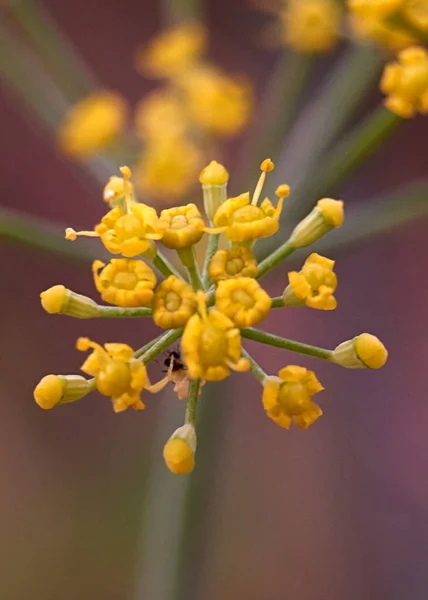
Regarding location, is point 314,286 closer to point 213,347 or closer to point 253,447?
point 213,347

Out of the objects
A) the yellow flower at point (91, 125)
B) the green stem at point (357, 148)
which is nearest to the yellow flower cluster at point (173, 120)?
the yellow flower at point (91, 125)

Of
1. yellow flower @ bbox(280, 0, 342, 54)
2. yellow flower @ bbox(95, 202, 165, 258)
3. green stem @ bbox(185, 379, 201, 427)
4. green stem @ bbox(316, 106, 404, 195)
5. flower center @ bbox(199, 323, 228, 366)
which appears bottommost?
green stem @ bbox(185, 379, 201, 427)

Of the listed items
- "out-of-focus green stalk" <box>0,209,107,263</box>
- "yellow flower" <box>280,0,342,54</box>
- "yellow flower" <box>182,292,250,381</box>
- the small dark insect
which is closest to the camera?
"yellow flower" <box>182,292,250,381</box>

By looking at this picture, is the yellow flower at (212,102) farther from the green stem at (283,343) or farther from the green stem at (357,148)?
the green stem at (283,343)

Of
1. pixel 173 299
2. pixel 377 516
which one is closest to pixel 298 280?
pixel 173 299

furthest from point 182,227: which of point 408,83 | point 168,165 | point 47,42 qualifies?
point 47,42

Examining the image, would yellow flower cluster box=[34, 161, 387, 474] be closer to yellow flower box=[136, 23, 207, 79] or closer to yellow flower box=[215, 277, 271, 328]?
yellow flower box=[215, 277, 271, 328]

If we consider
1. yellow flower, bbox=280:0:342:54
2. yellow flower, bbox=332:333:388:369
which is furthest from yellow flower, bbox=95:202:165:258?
yellow flower, bbox=280:0:342:54
